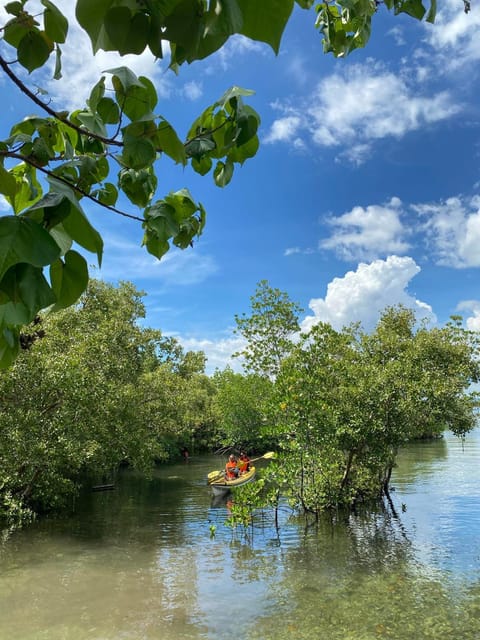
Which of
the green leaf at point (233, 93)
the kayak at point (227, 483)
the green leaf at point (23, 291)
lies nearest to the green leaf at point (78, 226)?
the green leaf at point (23, 291)

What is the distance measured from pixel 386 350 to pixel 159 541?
9549 millimetres

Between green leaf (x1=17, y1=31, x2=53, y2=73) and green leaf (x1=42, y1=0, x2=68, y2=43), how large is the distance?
12cm

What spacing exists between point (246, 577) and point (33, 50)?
11.1 meters

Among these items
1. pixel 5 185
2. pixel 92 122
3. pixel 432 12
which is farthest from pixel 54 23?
pixel 432 12

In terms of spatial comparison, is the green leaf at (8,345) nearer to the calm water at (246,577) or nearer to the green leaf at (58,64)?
the green leaf at (58,64)

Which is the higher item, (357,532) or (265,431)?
(265,431)

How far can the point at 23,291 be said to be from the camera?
733mm

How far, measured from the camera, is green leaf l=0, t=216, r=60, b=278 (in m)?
0.66

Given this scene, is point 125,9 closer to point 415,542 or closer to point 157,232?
point 157,232

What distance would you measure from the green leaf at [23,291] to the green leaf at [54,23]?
58 centimetres

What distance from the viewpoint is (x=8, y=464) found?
13805mm

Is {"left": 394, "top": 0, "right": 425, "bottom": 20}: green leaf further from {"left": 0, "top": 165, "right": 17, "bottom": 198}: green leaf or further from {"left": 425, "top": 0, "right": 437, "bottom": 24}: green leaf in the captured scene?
{"left": 0, "top": 165, "right": 17, "bottom": 198}: green leaf

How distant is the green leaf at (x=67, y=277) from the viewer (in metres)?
0.88

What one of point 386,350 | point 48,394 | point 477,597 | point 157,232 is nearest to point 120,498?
point 48,394
